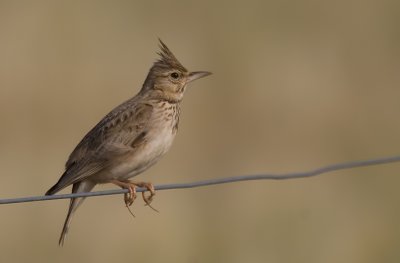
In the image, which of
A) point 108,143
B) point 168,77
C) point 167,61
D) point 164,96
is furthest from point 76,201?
point 167,61

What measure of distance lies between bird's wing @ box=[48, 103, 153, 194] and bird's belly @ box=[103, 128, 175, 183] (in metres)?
0.05

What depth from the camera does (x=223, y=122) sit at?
1524cm

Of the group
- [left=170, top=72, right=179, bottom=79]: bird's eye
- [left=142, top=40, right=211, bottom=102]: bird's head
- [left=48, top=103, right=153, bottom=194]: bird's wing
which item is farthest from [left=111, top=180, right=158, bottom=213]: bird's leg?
[left=170, top=72, right=179, bottom=79]: bird's eye

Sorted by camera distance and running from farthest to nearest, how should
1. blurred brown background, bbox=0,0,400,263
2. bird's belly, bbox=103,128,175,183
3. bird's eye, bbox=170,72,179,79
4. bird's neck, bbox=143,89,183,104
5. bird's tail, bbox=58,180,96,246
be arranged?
1. blurred brown background, bbox=0,0,400,263
2. bird's eye, bbox=170,72,179,79
3. bird's neck, bbox=143,89,183,104
4. bird's tail, bbox=58,180,96,246
5. bird's belly, bbox=103,128,175,183

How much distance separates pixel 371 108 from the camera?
15125mm

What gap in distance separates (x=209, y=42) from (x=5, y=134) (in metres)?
4.30

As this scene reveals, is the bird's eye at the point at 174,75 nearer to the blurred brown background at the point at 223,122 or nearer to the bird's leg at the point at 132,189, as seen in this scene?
the bird's leg at the point at 132,189

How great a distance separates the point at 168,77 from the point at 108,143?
1.04 m

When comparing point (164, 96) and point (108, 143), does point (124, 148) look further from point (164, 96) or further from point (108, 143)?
point (164, 96)

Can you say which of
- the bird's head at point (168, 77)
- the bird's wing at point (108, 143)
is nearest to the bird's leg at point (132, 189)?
the bird's wing at point (108, 143)

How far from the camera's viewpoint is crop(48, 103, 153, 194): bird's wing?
9.00 meters

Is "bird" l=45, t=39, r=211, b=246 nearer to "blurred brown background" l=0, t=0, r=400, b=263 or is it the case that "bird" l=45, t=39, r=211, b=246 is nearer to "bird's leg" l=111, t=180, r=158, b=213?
"bird's leg" l=111, t=180, r=158, b=213

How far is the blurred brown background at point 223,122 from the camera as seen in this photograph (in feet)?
38.5

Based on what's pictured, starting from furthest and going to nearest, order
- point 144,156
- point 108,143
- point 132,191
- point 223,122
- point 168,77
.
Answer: point 223,122, point 168,77, point 108,143, point 144,156, point 132,191
